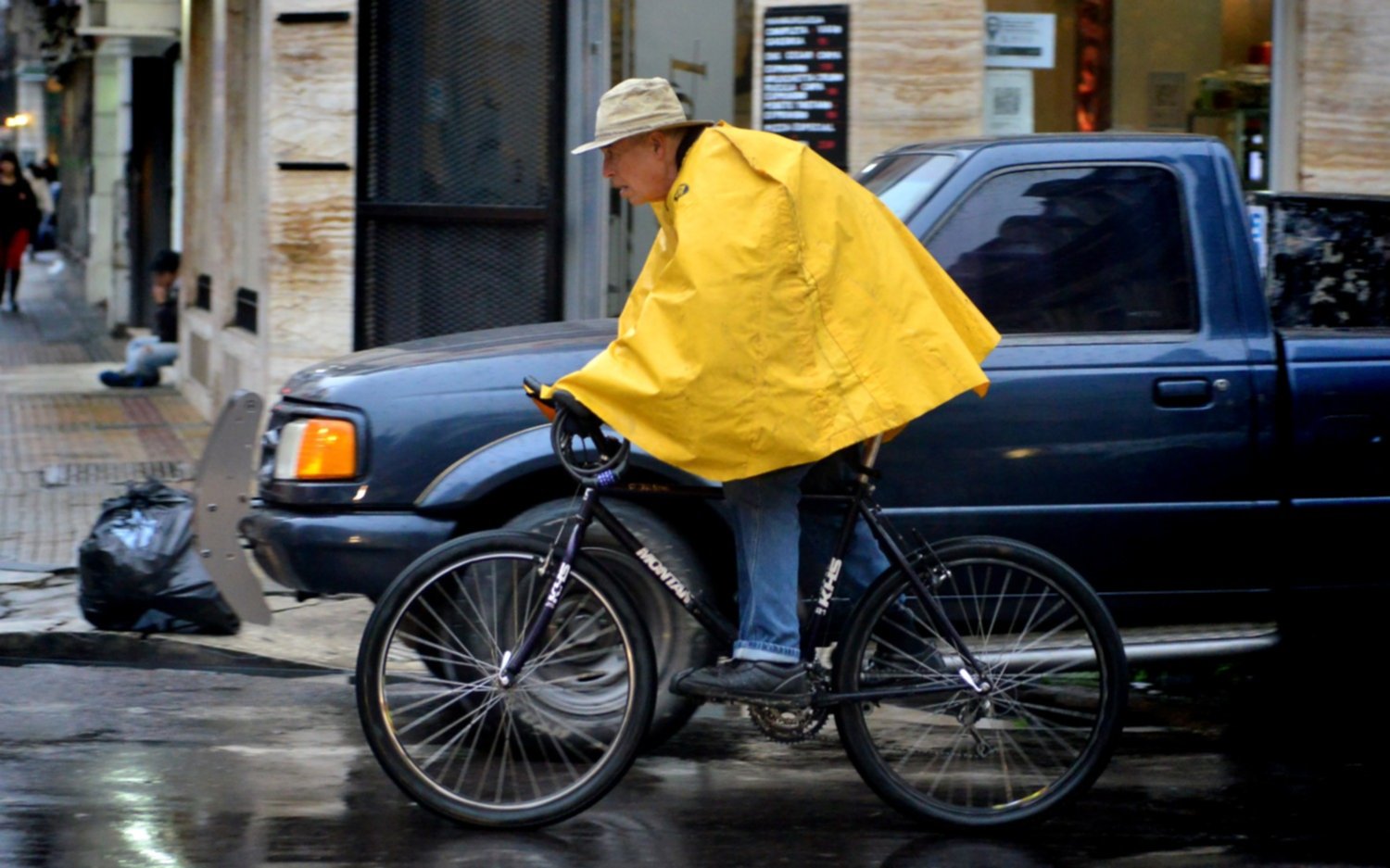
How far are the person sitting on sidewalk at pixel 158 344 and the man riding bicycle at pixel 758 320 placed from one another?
11479 mm

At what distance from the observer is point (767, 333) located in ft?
14.0

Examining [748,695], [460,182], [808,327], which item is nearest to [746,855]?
[748,695]

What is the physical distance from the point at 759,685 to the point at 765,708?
84mm

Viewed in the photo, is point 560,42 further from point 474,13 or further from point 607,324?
point 607,324

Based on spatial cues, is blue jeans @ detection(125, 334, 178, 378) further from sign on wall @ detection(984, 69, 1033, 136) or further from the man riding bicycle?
the man riding bicycle

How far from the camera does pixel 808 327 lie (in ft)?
14.1

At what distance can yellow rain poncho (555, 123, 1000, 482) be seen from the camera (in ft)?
13.9

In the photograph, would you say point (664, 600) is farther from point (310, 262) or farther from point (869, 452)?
point (310, 262)

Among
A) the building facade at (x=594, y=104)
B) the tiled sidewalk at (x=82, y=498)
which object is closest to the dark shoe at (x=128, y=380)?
the tiled sidewalk at (x=82, y=498)

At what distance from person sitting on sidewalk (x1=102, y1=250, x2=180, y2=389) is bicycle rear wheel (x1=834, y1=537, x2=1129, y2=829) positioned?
38.2 ft

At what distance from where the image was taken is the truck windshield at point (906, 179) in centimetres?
550

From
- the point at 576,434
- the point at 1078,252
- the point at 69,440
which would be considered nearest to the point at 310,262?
the point at 69,440

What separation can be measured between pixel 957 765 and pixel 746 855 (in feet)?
2.00

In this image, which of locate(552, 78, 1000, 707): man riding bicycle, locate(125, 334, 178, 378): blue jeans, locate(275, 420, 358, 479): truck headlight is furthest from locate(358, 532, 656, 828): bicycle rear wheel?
locate(125, 334, 178, 378): blue jeans
